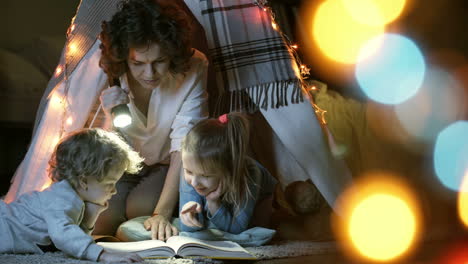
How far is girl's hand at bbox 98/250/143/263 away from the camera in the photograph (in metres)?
1.33

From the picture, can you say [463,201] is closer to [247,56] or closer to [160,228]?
[247,56]

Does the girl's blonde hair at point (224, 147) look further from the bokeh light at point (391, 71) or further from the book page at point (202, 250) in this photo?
the bokeh light at point (391, 71)

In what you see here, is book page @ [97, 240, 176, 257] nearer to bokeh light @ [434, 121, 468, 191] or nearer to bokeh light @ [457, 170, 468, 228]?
bokeh light @ [457, 170, 468, 228]

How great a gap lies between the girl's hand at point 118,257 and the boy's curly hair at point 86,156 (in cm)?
22

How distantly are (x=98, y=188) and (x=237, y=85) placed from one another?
58cm

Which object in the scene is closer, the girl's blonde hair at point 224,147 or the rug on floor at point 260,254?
the rug on floor at point 260,254

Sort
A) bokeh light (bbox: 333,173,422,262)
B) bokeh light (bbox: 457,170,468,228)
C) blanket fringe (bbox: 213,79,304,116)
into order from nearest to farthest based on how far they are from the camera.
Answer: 1. bokeh light (bbox: 333,173,422,262)
2. blanket fringe (bbox: 213,79,304,116)
3. bokeh light (bbox: 457,170,468,228)

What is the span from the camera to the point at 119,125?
166 centimetres

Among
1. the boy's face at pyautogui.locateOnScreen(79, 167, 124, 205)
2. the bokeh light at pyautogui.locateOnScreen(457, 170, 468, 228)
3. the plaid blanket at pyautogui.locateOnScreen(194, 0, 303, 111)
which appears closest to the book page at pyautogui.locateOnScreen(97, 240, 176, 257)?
the boy's face at pyautogui.locateOnScreen(79, 167, 124, 205)

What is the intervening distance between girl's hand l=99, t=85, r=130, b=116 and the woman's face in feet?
0.23

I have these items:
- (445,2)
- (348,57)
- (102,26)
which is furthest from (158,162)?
(445,2)

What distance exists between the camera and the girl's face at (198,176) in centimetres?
160

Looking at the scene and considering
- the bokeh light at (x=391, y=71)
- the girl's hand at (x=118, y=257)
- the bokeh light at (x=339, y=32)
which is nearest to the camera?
the girl's hand at (x=118, y=257)

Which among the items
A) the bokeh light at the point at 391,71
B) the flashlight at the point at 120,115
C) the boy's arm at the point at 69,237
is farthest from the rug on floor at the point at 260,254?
the bokeh light at the point at 391,71
